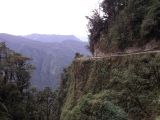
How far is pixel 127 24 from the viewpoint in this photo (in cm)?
2870

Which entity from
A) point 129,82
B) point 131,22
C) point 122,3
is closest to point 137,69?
point 129,82

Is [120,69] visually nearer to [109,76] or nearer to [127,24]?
[109,76]

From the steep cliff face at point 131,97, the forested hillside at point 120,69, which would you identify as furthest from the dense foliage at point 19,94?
the steep cliff face at point 131,97

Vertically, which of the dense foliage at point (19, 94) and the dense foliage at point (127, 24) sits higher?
the dense foliage at point (127, 24)

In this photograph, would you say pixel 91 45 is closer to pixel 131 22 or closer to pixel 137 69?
pixel 131 22

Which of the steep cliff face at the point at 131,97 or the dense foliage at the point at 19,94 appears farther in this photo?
the dense foliage at the point at 19,94

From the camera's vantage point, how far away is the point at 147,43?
27.3 meters

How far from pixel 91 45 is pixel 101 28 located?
3628 millimetres

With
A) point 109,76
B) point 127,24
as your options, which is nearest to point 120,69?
point 109,76

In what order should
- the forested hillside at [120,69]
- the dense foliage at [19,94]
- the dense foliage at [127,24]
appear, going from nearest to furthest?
the forested hillside at [120,69], the dense foliage at [127,24], the dense foliage at [19,94]

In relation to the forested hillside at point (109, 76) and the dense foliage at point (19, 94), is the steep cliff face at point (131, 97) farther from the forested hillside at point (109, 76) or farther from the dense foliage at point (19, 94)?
the dense foliage at point (19, 94)

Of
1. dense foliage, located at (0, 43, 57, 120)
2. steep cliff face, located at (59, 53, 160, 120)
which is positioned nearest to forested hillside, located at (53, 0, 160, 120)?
steep cliff face, located at (59, 53, 160, 120)

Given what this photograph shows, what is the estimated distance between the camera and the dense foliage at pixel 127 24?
2594 centimetres

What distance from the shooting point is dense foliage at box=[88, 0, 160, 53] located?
85.1ft
